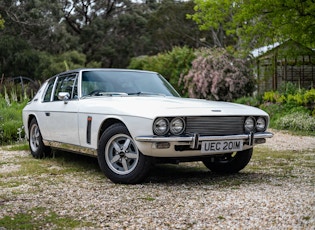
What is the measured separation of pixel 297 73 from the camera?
19734 mm

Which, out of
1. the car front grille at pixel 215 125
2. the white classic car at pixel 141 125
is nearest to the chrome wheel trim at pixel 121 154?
the white classic car at pixel 141 125

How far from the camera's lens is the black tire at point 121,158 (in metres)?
5.09

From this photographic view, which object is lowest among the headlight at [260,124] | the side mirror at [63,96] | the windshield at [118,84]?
the headlight at [260,124]

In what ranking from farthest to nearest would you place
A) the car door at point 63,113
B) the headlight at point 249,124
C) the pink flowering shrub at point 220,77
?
1. the pink flowering shrub at point 220,77
2. the car door at point 63,113
3. the headlight at point 249,124

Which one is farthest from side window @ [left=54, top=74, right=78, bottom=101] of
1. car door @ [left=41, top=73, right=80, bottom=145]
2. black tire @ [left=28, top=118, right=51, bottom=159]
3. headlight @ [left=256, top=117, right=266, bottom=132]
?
headlight @ [left=256, top=117, right=266, bottom=132]

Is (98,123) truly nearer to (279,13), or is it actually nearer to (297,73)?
(279,13)

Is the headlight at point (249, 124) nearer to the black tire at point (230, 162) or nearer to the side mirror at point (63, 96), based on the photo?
the black tire at point (230, 162)

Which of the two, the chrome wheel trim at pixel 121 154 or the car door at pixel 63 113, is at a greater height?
the car door at pixel 63 113

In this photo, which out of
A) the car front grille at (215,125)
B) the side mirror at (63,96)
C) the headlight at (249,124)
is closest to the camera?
the car front grille at (215,125)

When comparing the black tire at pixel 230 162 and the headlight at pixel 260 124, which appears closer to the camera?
the headlight at pixel 260 124

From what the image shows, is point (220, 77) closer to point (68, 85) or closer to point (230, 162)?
point (68, 85)

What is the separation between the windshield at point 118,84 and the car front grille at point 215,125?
1.32 meters

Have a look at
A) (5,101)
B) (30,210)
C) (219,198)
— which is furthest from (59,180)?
(5,101)

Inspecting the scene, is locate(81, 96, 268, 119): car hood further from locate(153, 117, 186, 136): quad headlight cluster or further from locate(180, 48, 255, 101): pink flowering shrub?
locate(180, 48, 255, 101): pink flowering shrub
